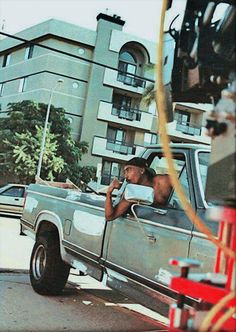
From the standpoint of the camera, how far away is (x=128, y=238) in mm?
4312

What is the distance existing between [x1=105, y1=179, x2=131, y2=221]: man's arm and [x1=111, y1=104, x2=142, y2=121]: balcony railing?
29524 millimetres

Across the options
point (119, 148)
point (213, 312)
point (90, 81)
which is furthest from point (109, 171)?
point (213, 312)

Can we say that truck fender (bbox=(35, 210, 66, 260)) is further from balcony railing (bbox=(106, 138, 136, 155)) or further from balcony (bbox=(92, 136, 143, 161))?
balcony railing (bbox=(106, 138, 136, 155))

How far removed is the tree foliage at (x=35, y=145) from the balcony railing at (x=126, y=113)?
5.21m

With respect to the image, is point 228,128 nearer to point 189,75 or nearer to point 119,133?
point 189,75

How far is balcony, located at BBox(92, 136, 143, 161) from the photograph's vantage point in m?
32.8

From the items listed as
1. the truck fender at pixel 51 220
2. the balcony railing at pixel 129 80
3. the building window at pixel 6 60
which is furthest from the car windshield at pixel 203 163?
the building window at pixel 6 60

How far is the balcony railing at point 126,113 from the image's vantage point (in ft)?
112

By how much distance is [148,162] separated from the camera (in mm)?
4797

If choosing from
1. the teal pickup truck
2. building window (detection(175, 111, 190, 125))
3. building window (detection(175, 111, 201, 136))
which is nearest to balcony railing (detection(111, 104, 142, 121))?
building window (detection(175, 111, 201, 136))

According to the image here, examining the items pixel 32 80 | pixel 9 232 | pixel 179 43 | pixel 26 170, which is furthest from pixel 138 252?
pixel 32 80

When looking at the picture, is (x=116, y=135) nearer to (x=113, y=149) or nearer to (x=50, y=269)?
(x=113, y=149)

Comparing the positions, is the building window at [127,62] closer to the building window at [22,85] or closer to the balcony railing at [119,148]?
the balcony railing at [119,148]

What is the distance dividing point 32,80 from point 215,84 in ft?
103
